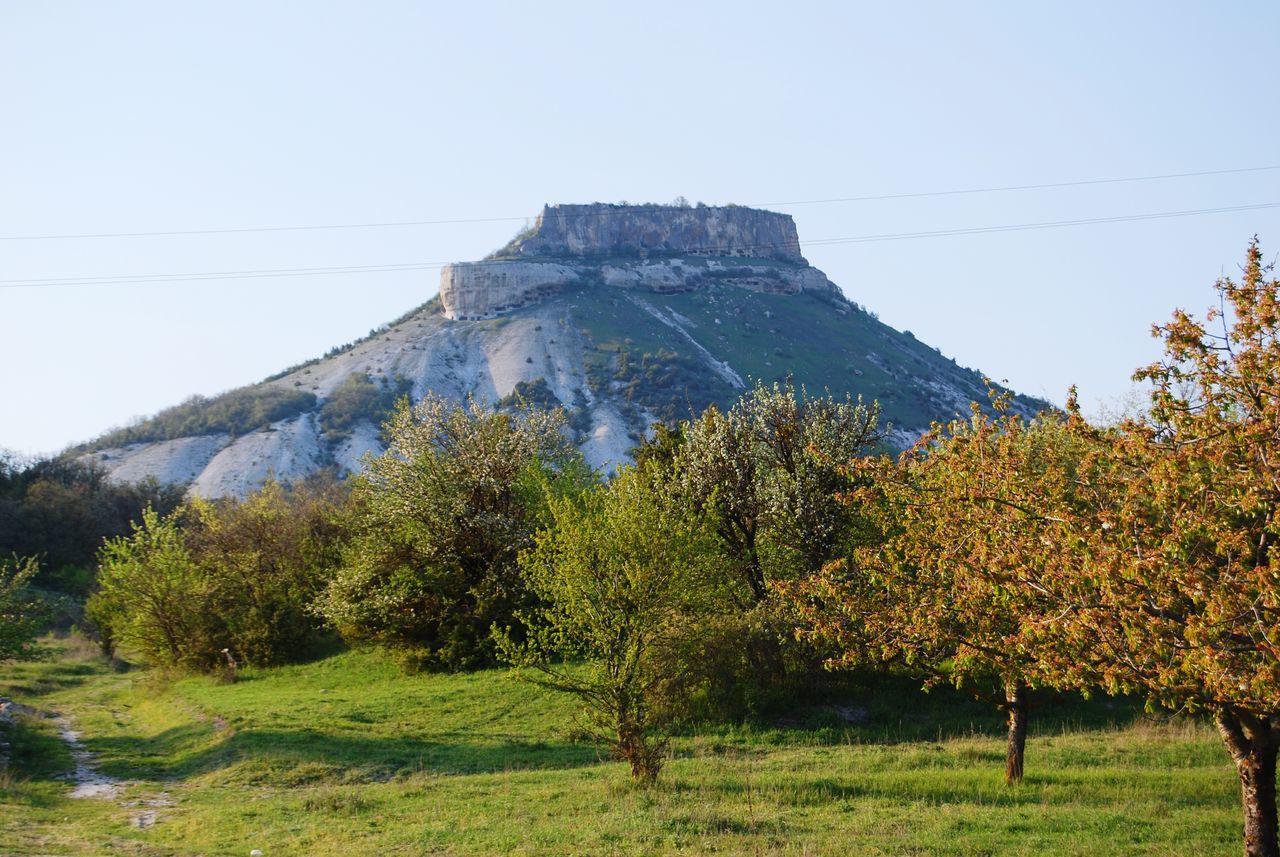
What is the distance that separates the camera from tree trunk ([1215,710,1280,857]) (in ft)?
34.0

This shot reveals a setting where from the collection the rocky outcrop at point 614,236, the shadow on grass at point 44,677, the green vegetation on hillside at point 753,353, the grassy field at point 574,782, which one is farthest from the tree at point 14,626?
the rocky outcrop at point 614,236

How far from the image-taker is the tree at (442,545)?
3509 cm

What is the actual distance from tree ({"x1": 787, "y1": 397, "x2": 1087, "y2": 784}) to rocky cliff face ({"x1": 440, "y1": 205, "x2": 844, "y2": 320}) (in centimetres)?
14382

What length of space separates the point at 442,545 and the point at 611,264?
5648 inches

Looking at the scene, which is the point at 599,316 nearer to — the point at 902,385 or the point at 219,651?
the point at 902,385

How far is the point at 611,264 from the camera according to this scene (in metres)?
175

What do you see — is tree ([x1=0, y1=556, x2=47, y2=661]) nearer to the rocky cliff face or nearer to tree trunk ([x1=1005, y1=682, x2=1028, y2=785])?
tree trunk ([x1=1005, y1=682, x2=1028, y2=785])

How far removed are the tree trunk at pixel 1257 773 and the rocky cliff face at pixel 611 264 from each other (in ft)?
483

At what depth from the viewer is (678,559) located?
19.9m

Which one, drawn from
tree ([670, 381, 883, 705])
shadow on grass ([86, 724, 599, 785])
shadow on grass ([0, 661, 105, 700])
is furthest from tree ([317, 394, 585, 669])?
shadow on grass ([0, 661, 105, 700])

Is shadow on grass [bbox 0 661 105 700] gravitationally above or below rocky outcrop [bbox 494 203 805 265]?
below

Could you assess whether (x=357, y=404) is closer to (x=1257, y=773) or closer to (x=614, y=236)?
(x=614, y=236)

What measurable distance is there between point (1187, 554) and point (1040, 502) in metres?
2.52

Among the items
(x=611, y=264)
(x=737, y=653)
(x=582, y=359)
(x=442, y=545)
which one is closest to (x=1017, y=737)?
(x=737, y=653)
